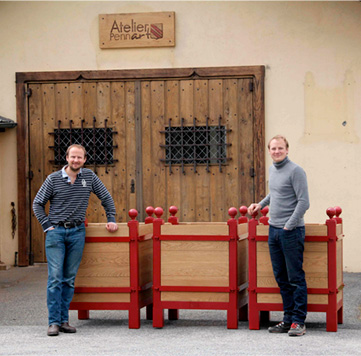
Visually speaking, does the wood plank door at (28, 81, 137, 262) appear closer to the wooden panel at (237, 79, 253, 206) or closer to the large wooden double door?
the large wooden double door

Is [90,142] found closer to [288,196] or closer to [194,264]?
[194,264]

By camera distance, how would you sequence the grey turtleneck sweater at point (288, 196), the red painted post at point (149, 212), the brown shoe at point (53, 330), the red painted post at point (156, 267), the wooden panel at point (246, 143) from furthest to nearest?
the wooden panel at point (246, 143), the red painted post at point (149, 212), the red painted post at point (156, 267), the brown shoe at point (53, 330), the grey turtleneck sweater at point (288, 196)

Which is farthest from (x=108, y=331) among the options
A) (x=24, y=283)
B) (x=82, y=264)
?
(x=24, y=283)

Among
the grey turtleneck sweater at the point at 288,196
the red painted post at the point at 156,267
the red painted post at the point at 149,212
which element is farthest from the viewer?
the red painted post at the point at 149,212

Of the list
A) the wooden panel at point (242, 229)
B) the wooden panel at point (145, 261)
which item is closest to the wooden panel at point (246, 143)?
the wooden panel at point (242, 229)

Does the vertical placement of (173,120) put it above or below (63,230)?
above

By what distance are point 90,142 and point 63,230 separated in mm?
4780

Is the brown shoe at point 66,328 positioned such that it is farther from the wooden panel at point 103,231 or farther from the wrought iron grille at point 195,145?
the wrought iron grille at point 195,145

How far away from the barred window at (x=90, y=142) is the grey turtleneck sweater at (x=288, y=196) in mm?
5140

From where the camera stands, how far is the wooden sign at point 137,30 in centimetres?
1141

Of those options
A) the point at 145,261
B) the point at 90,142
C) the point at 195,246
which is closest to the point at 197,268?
the point at 195,246

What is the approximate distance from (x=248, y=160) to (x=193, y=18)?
7.30 feet

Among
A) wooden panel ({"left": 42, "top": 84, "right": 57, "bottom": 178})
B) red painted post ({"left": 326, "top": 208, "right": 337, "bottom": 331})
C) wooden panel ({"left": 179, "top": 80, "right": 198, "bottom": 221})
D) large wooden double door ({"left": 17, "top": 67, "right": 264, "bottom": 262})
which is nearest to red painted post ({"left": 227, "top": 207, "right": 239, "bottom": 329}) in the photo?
red painted post ({"left": 326, "top": 208, "right": 337, "bottom": 331})

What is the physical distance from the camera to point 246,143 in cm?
1139
